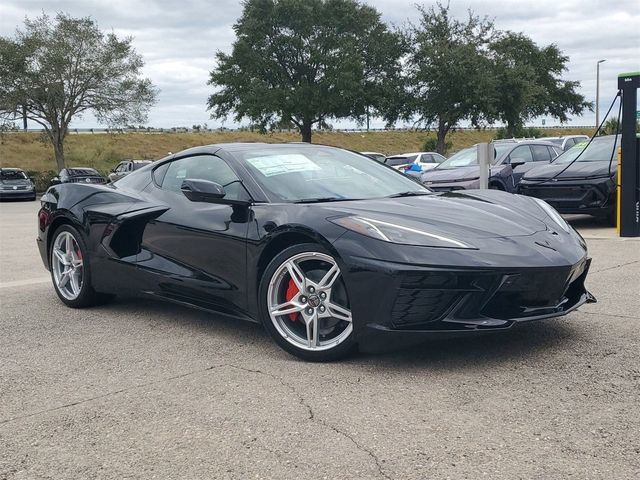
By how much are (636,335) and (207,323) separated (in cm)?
275

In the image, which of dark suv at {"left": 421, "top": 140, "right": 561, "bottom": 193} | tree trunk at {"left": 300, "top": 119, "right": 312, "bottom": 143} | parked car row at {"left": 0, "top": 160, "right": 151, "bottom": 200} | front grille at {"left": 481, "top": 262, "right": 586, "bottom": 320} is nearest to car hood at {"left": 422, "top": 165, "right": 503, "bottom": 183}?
dark suv at {"left": 421, "top": 140, "right": 561, "bottom": 193}

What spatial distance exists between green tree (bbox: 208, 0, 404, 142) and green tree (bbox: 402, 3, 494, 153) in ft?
5.67

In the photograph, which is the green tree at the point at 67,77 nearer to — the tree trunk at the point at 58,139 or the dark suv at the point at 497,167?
the tree trunk at the point at 58,139

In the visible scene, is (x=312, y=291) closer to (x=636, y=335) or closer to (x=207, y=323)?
(x=207, y=323)

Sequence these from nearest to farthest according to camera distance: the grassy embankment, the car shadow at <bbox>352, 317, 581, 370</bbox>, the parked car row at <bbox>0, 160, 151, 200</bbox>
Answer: the car shadow at <bbox>352, 317, 581, 370</bbox>, the parked car row at <bbox>0, 160, 151, 200</bbox>, the grassy embankment

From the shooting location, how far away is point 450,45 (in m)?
38.1

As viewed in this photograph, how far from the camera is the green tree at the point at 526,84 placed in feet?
122

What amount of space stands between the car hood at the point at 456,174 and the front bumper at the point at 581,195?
2.30m

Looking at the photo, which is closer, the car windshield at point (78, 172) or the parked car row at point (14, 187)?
the parked car row at point (14, 187)

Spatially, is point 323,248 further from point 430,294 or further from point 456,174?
point 456,174

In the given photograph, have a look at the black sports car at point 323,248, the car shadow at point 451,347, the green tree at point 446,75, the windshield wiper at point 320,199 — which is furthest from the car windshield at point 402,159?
the windshield wiper at point 320,199

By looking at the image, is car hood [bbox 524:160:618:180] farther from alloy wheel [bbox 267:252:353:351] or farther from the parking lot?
alloy wheel [bbox 267:252:353:351]

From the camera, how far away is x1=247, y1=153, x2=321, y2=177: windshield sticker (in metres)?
4.52

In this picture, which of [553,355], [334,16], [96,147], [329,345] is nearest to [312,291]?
[329,345]
